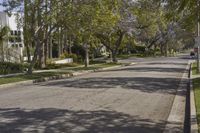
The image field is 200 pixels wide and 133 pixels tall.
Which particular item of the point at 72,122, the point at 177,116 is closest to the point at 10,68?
the point at 177,116

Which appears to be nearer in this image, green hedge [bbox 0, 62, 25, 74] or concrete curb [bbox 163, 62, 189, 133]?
concrete curb [bbox 163, 62, 189, 133]

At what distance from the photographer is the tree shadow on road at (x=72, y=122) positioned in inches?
412

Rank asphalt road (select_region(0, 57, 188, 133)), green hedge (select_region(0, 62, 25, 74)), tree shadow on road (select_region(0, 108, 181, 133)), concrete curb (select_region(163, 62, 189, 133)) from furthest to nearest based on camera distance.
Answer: green hedge (select_region(0, 62, 25, 74)), concrete curb (select_region(163, 62, 189, 133)), asphalt road (select_region(0, 57, 188, 133)), tree shadow on road (select_region(0, 108, 181, 133))

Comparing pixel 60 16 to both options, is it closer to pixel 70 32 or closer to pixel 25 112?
pixel 70 32

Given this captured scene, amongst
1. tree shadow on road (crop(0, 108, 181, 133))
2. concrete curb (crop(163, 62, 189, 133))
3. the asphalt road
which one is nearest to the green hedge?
the asphalt road

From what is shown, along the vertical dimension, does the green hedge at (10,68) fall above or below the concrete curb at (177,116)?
above

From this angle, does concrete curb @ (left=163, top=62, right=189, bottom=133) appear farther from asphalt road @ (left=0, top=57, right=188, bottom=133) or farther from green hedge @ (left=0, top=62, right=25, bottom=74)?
green hedge @ (left=0, top=62, right=25, bottom=74)

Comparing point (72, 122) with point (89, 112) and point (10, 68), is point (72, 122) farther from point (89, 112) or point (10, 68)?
point (10, 68)

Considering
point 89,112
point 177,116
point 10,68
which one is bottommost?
point 177,116

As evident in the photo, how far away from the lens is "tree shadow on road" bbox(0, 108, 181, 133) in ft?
34.4

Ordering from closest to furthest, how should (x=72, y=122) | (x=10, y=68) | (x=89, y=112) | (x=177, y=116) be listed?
1. (x=72, y=122)
2. (x=177, y=116)
3. (x=89, y=112)
4. (x=10, y=68)

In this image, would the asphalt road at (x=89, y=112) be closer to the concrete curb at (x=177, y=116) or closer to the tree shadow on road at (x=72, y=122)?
the tree shadow on road at (x=72, y=122)

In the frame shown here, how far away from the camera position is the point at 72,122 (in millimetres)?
11406

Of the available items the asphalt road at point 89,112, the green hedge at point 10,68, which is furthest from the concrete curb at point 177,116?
the green hedge at point 10,68
